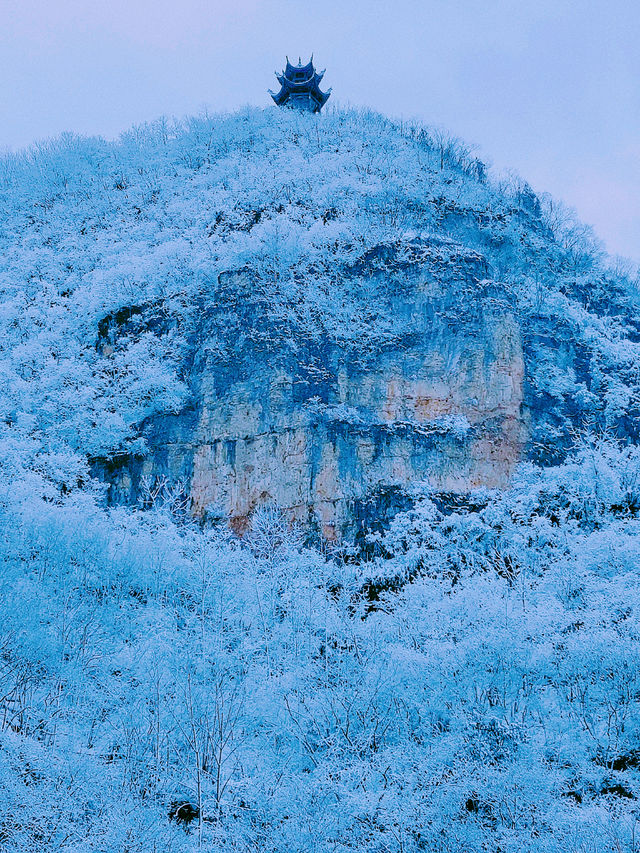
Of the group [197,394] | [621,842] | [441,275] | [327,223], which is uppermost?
[327,223]

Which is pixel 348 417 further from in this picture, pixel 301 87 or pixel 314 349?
pixel 301 87

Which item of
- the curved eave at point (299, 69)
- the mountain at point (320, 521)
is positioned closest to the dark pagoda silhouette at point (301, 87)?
the curved eave at point (299, 69)

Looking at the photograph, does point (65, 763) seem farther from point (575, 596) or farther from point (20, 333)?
point (20, 333)

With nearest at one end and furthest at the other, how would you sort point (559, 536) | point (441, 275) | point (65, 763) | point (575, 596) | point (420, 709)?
1. point (65, 763)
2. point (420, 709)
3. point (575, 596)
4. point (559, 536)
5. point (441, 275)

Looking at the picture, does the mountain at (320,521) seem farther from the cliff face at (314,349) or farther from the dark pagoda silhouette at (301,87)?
the dark pagoda silhouette at (301,87)

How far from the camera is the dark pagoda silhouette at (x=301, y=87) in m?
71.6

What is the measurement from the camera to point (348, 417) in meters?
31.1

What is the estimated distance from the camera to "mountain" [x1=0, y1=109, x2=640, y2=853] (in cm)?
1720

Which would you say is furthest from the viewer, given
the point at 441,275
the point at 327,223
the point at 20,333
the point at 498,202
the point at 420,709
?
the point at 498,202

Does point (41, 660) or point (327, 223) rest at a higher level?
point (327, 223)

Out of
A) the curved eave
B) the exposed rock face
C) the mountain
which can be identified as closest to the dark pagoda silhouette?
the curved eave

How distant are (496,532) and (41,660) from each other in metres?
15.5

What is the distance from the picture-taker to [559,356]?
3428 cm

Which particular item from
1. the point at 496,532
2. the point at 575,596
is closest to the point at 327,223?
the point at 496,532
